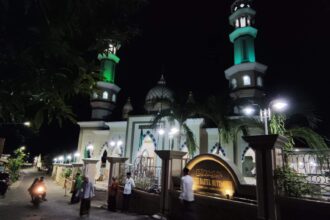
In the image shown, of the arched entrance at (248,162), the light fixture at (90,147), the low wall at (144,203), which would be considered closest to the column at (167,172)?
the low wall at (144,203)

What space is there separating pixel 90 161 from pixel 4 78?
11.3 m

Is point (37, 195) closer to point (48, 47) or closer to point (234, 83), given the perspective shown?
point (48, 47)

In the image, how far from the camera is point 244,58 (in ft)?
77.9

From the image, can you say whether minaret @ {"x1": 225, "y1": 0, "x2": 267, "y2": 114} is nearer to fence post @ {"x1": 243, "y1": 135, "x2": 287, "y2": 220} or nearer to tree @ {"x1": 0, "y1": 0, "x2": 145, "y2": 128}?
fence post @ {"x1": 243, "y1": 135, "x2": 287, "y2": 220}

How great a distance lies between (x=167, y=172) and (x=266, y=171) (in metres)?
3.85

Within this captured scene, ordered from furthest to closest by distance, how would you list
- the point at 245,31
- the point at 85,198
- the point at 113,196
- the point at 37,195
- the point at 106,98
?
the point at 106,98, the point at 245,31, the point at 37,195, the point at 113,196, the point at 85,198

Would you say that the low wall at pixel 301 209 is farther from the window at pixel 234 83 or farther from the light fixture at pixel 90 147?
the light fixture at pixel 90 147

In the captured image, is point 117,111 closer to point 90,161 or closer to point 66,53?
point 90,161

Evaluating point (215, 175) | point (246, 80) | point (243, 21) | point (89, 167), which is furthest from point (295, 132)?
point (243, 21)

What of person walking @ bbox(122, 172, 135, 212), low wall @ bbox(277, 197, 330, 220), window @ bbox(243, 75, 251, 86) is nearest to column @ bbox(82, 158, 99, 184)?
person walking @ bbox(122, 172, 135, 212)

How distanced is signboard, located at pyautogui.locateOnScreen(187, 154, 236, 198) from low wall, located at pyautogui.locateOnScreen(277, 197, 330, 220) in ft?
5.40

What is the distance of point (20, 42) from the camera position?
3684 mm

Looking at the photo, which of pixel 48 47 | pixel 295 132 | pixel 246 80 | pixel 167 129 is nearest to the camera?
pixel 48 47

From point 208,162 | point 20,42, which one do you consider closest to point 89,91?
point 20,42
